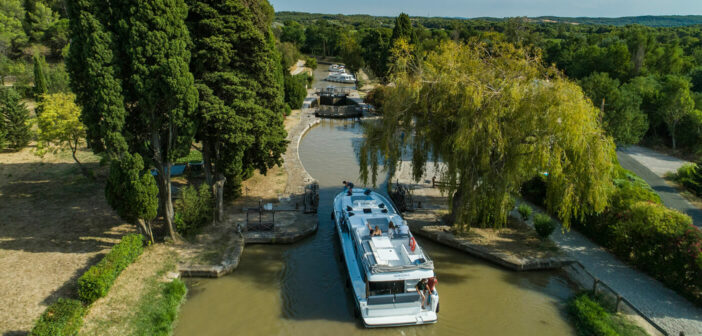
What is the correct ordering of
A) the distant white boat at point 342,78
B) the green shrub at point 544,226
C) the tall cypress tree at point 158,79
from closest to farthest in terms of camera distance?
1. the tall cypress tree at point 158,79
2. the green shrub at point 544,226
3. the distant white boat at point 342,78

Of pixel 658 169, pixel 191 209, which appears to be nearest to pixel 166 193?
pixel 191 209

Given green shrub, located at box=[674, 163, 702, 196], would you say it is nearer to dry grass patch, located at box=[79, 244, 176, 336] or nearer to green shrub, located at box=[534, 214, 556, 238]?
green shrub, located at box=[534, 214, 556, 238]

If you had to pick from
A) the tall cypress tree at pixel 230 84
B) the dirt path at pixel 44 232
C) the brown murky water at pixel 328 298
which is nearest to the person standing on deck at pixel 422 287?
the brown murky water at pixel 328 298

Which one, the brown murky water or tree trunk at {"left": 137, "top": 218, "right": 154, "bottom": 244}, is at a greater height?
tree trunk at {"left": 137, "top": 218, "right": 154, "bottom": 244}

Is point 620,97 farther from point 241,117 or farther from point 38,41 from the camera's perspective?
point 38,41

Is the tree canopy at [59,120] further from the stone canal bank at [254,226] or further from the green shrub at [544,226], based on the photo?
the green shrub at [544,226]

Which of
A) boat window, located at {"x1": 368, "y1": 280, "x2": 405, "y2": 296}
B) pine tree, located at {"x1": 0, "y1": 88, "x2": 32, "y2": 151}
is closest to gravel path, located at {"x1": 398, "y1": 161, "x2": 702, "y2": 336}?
boat window, located at {"x1": 368, "y1": 280, "x2": 405, "y2": 296}
